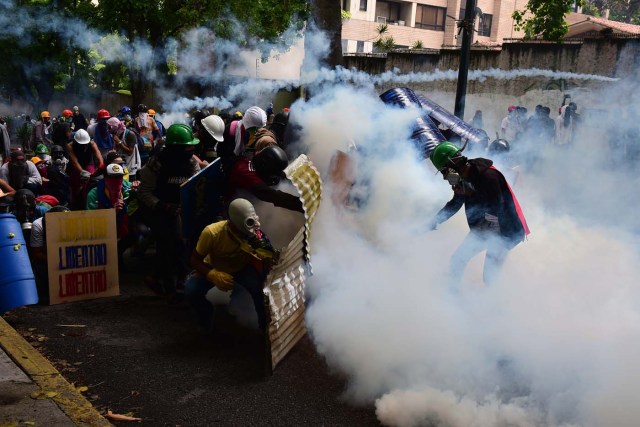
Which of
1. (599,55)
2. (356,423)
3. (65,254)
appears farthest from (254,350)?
(599,55)

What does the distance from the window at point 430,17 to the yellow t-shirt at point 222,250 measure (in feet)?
133

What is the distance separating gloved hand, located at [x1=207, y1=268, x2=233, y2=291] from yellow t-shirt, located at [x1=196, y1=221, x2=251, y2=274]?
0.06 metres

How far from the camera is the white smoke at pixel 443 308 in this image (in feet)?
12.8

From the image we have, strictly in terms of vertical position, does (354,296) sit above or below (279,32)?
below

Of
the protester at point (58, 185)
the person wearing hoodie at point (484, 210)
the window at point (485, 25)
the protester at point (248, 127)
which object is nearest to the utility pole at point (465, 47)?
the protester at point (248, 127)

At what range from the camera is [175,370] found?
4688 mm

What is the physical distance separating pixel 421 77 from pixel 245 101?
5.11 metres

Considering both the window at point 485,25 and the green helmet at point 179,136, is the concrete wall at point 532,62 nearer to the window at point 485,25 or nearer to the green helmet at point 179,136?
the green helmet at point 179,136

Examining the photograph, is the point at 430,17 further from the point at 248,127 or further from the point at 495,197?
the point at 495,197

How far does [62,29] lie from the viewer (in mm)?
19891

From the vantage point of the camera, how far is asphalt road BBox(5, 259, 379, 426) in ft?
13.4

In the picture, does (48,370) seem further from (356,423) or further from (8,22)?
(8,22)

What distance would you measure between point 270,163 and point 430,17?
40702 millimetres

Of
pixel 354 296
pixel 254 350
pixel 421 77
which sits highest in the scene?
pixel 421 77
